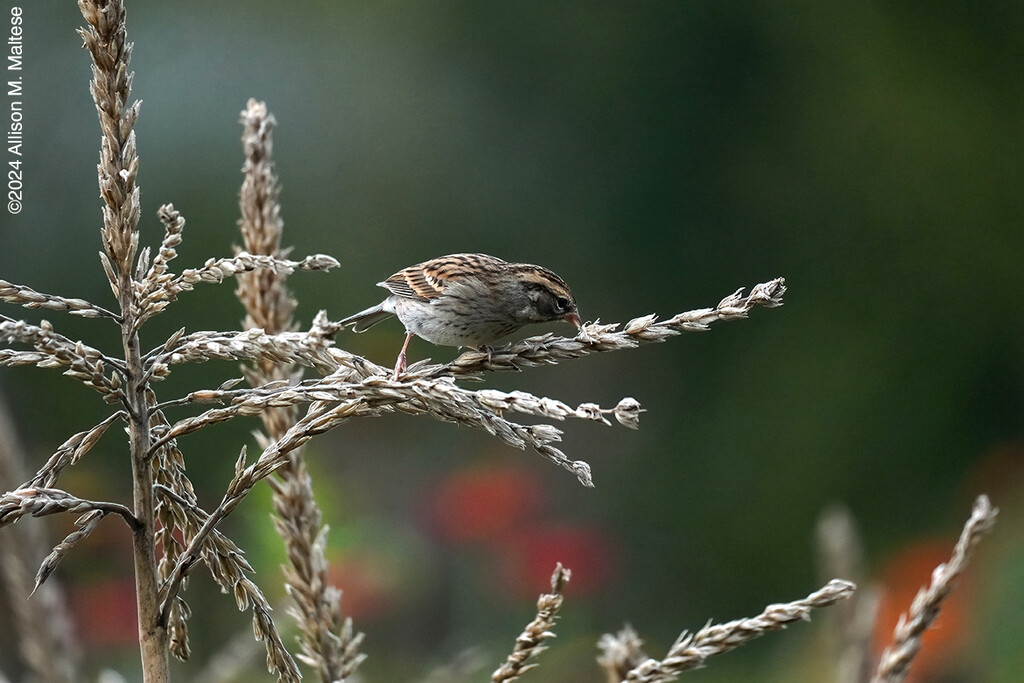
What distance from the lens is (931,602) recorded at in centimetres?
120

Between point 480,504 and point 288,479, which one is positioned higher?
point 480,504

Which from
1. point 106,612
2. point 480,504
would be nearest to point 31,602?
point 106,612

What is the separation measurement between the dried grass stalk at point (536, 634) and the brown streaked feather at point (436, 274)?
1684 millimetres

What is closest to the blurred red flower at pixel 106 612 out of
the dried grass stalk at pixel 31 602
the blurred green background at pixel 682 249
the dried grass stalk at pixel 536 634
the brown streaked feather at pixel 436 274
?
the blurred green background at pixel 682 249

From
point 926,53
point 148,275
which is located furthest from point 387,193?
point 148,275

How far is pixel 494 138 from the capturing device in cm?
543

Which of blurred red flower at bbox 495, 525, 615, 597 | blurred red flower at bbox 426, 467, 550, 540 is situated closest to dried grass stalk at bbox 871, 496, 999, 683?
blurred red flower at bbox 495, 525, 615, 597

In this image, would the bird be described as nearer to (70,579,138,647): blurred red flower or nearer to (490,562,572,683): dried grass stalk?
(490,562,572,683): dried grass stalk

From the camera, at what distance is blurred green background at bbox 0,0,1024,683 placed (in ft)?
15.0

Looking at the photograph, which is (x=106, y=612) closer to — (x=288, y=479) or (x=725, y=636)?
(x=288, y=479)

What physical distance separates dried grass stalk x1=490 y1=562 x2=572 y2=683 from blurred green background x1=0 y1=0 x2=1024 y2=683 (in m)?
3.39

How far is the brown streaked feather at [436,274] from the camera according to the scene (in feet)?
8.71

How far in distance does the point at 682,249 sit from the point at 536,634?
459cm

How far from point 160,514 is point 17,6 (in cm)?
419
